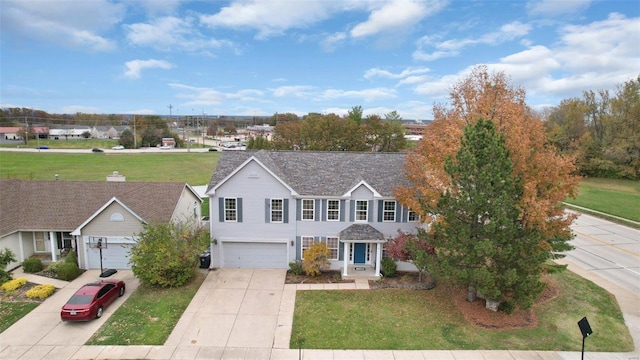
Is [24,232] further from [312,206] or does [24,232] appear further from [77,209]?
[312,206]

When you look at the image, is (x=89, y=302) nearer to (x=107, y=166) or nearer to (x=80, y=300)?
(x=80, y=300)

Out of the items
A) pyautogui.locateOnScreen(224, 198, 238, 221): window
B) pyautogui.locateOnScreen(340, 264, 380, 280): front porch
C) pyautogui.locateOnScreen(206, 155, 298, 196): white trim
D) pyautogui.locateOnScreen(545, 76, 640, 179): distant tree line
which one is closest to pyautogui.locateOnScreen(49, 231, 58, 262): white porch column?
pyautogui.locateOnScreen(206, 155, 298, 196): white trim

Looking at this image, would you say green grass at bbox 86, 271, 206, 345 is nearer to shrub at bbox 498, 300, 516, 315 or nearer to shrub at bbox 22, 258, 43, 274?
shrub at bbox 22, 258, 43, 274

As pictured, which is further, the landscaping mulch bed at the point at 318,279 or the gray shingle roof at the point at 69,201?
the gray shingle roof at the point at 69,201

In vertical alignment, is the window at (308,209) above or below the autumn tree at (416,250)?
above

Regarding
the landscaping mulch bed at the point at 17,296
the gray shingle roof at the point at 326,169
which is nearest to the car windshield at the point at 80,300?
the landscaping mulch bed at the point at 17,296

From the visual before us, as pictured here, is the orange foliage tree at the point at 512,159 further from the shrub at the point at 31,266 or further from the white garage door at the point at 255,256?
the shrub at the point at 31,266
